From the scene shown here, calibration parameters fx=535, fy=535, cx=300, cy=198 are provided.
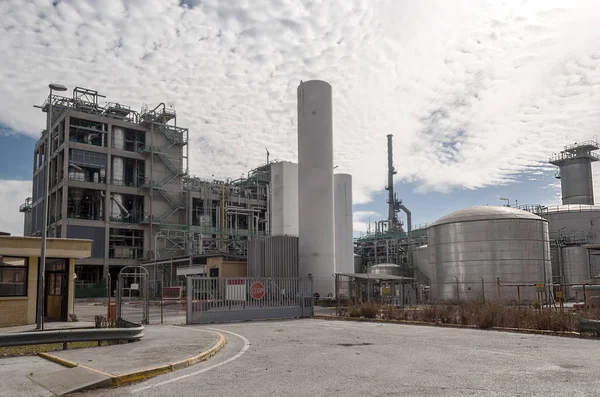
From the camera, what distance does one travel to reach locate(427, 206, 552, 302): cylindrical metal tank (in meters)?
36.8

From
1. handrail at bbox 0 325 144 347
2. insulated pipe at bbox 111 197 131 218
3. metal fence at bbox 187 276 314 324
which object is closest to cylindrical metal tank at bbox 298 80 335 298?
metal fence at bbox 187 276 314 324

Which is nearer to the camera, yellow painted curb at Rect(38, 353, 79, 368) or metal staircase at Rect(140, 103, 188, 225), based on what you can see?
yellow painted curb at Rect(38, 353, 79, 368)

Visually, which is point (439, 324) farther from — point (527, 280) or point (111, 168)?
→ point (111, 168)

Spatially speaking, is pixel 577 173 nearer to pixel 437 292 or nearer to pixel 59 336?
pixel 437 292

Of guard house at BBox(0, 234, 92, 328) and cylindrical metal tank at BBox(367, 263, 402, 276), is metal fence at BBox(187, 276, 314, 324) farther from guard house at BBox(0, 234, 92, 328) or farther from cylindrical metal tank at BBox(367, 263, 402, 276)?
cylindrical metal tank at BBox(367, 263, 402, 276)

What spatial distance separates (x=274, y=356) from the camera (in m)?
13.0

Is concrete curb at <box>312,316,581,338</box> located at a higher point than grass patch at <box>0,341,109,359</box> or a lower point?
lower

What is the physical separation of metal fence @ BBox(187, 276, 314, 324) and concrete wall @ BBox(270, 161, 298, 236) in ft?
112

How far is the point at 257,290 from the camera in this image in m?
27.0

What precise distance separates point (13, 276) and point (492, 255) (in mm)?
29360

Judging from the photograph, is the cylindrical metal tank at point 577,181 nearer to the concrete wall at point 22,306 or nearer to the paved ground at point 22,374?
the concrete wall at point 22,306

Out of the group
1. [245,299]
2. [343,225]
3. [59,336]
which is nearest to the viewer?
[59,336]

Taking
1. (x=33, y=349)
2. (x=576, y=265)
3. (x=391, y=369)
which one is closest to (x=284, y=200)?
(x=576, y=265)

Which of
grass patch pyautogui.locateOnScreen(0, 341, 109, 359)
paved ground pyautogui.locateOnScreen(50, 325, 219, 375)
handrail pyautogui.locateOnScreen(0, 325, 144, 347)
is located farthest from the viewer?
grass patch pyautogui.locateOnScreen(0, 341, 109, 359)
